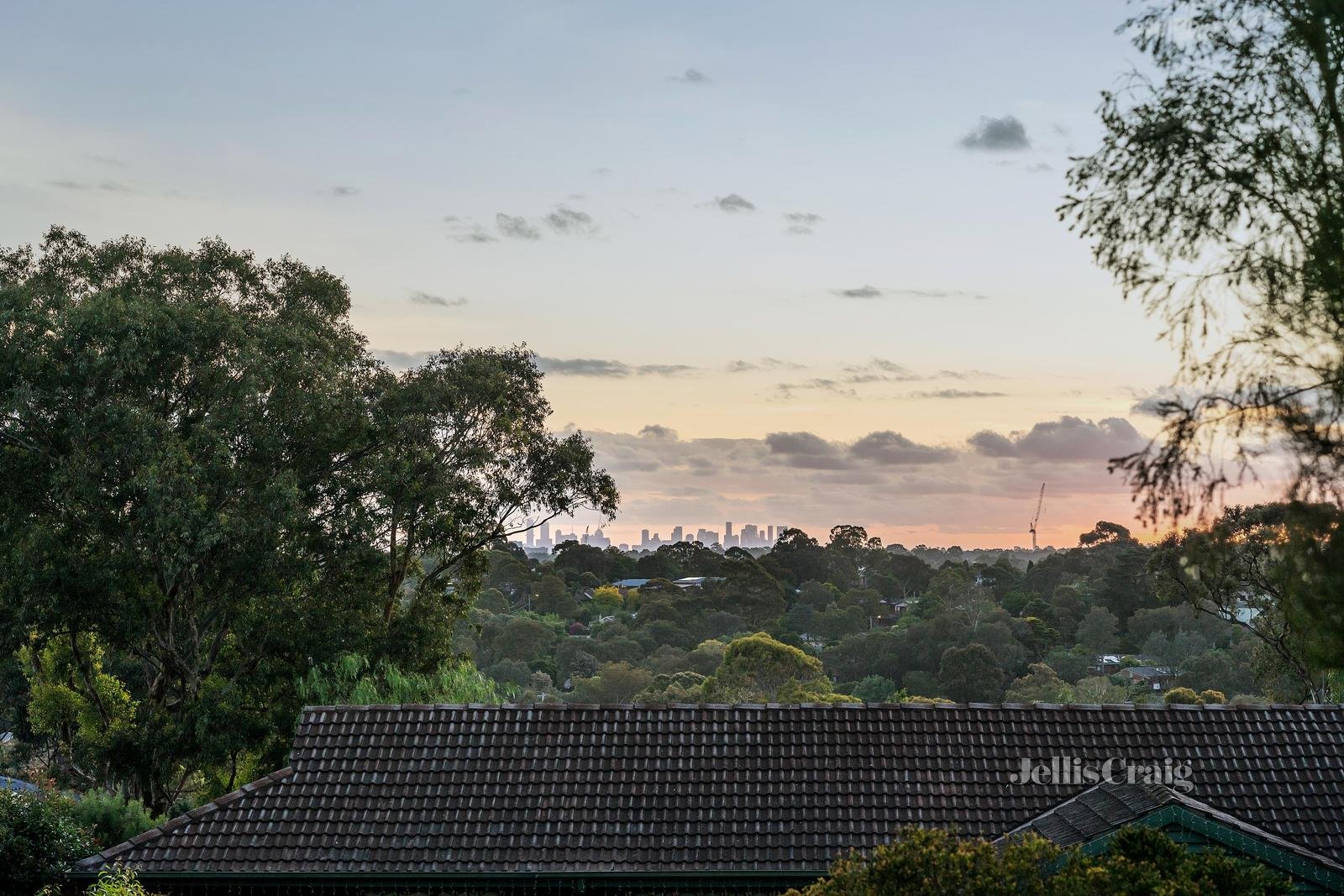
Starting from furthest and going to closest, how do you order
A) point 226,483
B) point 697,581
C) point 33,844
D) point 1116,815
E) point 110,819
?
point 697,581 → point 226,483 → point 110,819 → point 33,844 → point 1116,815

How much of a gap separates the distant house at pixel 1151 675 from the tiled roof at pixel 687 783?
3675cm

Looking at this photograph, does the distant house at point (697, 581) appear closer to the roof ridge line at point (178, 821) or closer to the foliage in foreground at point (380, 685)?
the foliage in foreground at point (380, 685)

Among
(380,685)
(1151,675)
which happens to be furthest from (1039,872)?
(1151,675)

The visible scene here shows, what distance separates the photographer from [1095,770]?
1337 cm

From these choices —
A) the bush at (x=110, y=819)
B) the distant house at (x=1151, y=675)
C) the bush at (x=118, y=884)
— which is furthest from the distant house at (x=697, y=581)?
the bush at (x=118, y=884)

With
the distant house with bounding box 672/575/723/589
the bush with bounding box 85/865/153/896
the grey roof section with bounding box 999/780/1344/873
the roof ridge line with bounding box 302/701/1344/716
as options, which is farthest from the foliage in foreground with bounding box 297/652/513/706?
the distant house with bounding box 672/575/723/589

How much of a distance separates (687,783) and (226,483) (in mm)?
11676

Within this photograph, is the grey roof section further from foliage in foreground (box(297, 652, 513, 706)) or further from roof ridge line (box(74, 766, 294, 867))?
foliage in foreground (box(297, 652, 513, 706))

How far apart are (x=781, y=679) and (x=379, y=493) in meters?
24.7

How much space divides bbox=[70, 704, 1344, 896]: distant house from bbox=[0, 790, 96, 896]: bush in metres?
0.45

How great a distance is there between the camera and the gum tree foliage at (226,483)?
67.7 ft

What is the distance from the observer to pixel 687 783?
13328 mm

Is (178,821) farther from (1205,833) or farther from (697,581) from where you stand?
(697,581)

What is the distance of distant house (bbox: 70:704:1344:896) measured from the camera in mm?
12203
